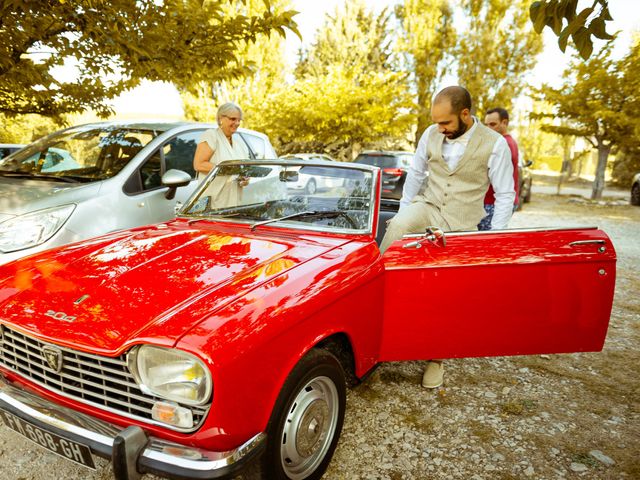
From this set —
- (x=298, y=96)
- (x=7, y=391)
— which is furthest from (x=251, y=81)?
(x=7, y=391)

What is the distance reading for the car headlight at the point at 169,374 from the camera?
170cm

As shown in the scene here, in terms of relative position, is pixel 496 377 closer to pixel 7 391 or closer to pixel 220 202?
pixel 220 202

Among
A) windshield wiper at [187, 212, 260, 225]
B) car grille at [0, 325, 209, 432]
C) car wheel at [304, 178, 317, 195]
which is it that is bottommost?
car grille at [0, 325, 209, 432]

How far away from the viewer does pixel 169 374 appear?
1724 millimetres

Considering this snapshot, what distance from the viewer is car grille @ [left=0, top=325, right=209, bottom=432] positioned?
70.5 inches

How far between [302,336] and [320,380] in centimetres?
36

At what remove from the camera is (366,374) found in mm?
2652

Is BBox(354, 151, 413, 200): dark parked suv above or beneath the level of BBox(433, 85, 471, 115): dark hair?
beneath

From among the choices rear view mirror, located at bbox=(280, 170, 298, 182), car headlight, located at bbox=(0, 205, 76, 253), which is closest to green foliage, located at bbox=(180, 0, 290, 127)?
car headlight, located at bbox=(0, 205, 76, 253)

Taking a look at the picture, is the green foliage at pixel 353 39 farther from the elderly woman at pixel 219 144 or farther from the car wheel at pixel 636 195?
the elderly woman at pixel 219 144

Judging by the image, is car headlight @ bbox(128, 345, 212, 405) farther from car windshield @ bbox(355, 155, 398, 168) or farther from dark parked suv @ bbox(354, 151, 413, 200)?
car windshield @ bbox(355, 155, 398, 168)

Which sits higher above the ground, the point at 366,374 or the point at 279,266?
the point at 279,266

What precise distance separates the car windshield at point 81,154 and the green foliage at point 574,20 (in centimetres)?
385

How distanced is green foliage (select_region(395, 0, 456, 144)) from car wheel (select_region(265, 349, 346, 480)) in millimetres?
21834
